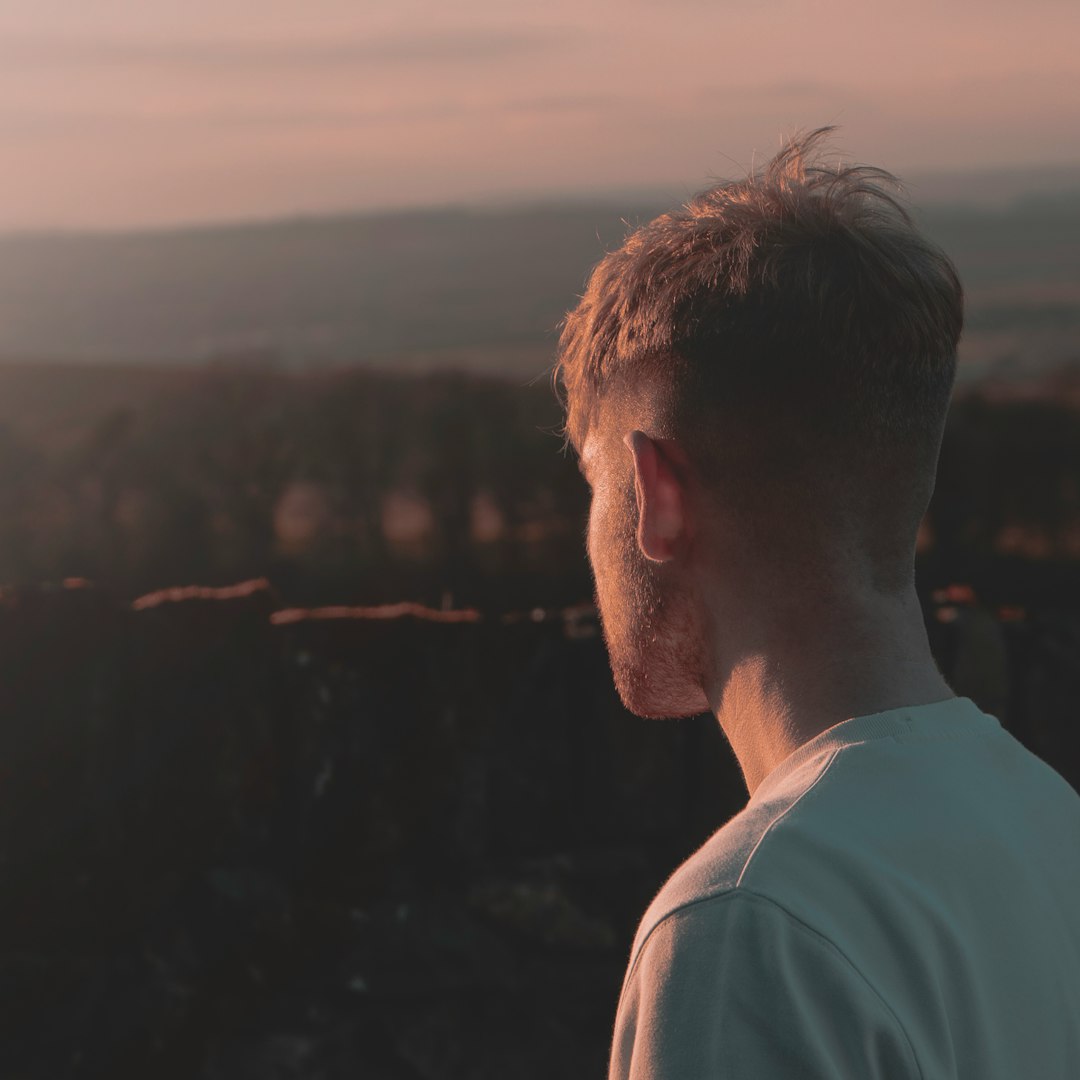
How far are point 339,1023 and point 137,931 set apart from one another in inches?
21.4

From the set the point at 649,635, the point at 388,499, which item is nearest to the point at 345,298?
the point at 388,499

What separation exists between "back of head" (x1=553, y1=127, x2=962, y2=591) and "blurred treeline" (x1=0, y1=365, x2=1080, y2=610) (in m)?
6.23

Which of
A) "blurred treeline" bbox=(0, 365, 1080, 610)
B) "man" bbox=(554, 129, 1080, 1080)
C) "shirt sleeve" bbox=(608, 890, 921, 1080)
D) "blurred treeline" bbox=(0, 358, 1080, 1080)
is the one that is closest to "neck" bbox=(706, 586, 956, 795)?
"man" bbox=(554, 129, 1080, 1080)

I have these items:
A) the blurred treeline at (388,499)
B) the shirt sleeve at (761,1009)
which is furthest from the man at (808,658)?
Answer: the blurred treeline at (388,499)

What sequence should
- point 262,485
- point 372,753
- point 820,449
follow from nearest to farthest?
1. point 820,449
2. point 372,753
3. point 262,485

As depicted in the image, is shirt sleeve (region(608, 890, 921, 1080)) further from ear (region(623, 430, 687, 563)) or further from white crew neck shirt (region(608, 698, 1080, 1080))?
ear (region(623, 430, 687, 563))

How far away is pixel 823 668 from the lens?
136 cm

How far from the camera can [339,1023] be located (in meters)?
3.19

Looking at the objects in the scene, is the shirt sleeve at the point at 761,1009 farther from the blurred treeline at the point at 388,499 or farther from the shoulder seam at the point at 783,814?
the blurred treeline at the point at 388,499

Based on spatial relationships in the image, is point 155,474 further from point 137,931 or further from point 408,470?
point 137,931

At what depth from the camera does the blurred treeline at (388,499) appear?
7820 mm

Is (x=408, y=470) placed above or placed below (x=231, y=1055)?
above

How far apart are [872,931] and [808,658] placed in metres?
0.38

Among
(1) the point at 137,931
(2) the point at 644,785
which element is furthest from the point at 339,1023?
(2) the point at 644,785
